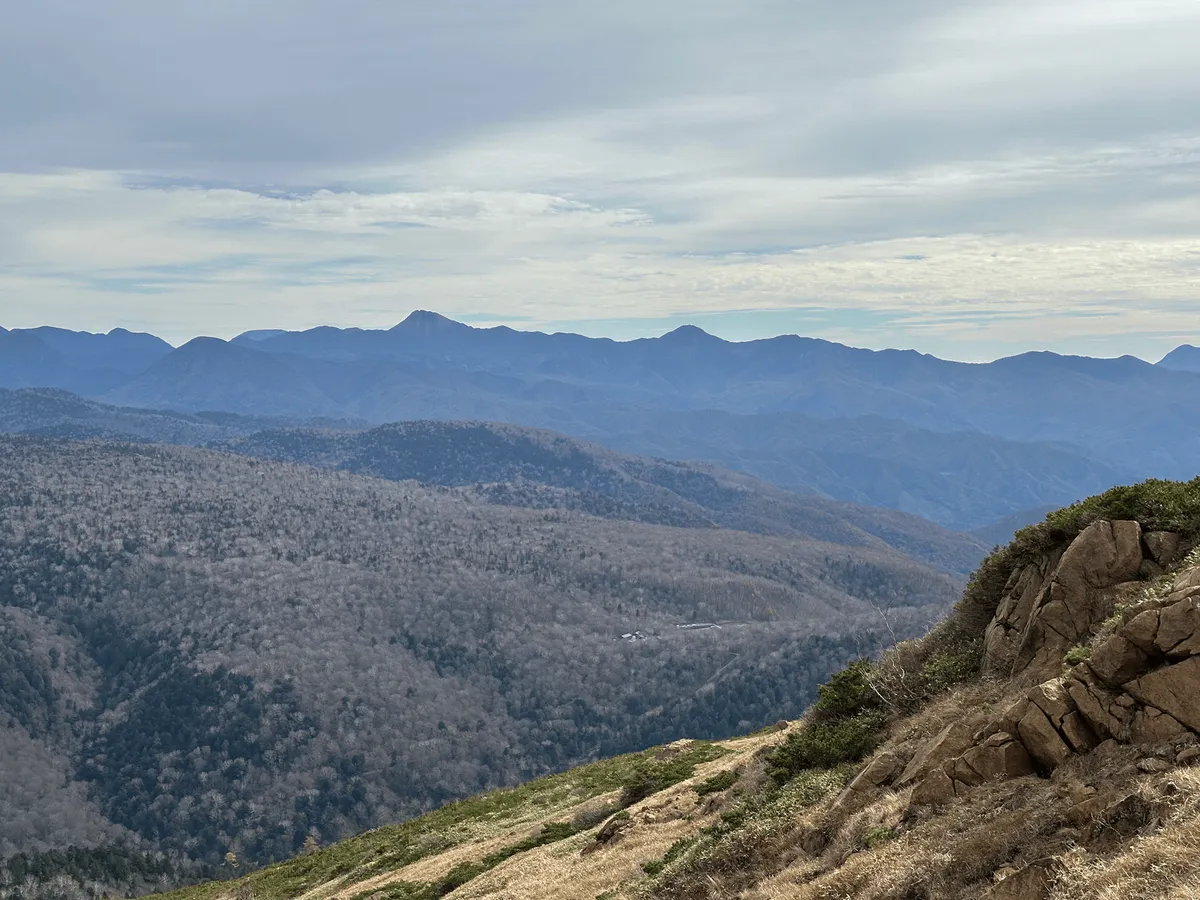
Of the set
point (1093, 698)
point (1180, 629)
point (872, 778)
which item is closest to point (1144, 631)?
point (1180, 629)

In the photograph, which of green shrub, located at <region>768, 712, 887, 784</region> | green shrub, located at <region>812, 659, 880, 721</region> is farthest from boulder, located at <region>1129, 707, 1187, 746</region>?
green shrub, located at <region>812, 659, 880, 721</region>

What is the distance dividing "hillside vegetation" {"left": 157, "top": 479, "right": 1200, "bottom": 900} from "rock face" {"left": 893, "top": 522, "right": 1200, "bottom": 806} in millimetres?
34

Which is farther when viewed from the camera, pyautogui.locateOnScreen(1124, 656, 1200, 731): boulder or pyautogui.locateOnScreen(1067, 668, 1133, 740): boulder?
pyautogui.locateOnScreen(1067, 668, 1133, 740): boulder

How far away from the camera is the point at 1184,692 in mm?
14336

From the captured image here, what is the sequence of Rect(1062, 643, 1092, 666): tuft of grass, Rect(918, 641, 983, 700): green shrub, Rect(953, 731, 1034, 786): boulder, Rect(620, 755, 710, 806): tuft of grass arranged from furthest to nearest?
Rect(620, 755, 710, 806): tuft of grass, Rect(918, 641, 983, 700): green shrub, Rect(1062, 643, 1092, 666): tuft of grass, Rect(953, 731, 1034, 786): boulder

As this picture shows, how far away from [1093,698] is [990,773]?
2.19 m

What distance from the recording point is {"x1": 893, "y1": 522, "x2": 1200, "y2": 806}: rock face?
14.4 metres

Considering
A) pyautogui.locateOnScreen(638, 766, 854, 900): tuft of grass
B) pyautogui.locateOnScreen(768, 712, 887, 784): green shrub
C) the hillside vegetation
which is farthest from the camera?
pyautogui.locateOnScreen(768, 712, 887, 784): green shrub

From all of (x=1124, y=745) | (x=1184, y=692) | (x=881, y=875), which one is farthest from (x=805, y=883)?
(x=1184, y=692)

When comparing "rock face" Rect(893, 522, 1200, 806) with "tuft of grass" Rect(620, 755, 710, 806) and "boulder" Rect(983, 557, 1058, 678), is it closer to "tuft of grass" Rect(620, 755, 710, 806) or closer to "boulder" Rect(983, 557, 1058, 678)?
"boulder" Rect(983, 557, 1058, 678)

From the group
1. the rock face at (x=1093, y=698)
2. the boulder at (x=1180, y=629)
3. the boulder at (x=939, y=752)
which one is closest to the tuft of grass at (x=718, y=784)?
the boulder at (x=939, y=752)

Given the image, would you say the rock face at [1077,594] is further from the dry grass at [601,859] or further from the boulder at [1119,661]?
the dry grass at [601,859]

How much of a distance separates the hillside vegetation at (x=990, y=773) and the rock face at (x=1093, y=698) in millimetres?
34

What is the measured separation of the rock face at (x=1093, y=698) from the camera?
47.3 ft
